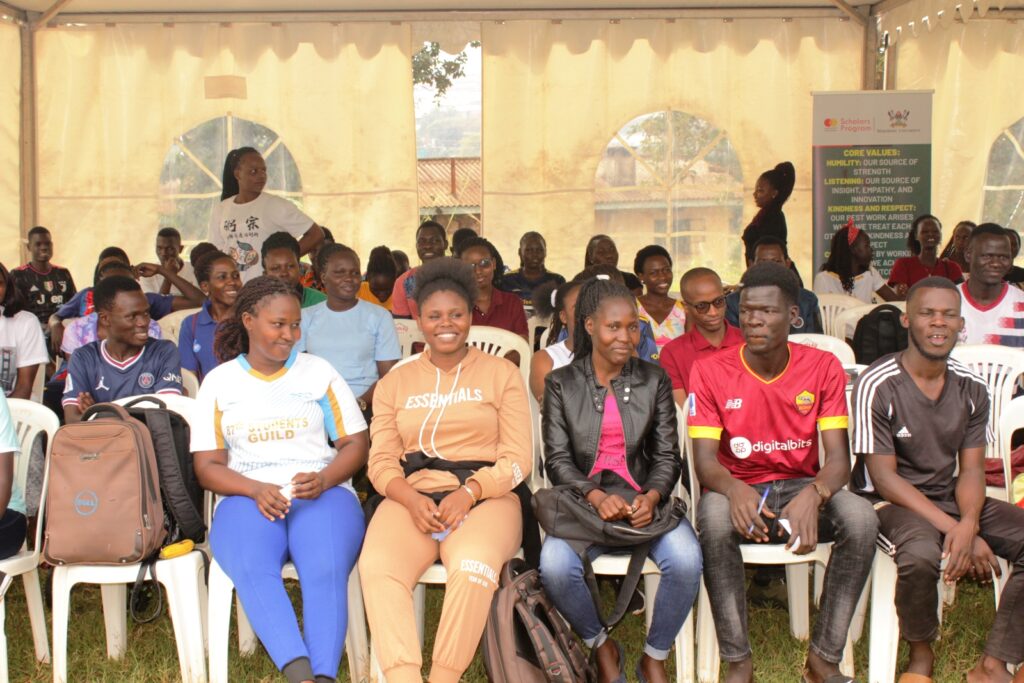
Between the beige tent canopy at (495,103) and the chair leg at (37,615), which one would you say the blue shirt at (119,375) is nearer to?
the chair leg at (37,615)

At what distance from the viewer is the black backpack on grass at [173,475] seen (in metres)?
3.38

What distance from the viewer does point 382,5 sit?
8758mm

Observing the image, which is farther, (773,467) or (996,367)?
(996,367)

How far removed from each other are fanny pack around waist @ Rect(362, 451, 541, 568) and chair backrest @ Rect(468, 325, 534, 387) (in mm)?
1347

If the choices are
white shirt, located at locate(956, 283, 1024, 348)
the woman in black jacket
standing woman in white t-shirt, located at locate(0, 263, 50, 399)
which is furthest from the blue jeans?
standing woman in white t-shirt, located at locate(0, 263, 50, 399)

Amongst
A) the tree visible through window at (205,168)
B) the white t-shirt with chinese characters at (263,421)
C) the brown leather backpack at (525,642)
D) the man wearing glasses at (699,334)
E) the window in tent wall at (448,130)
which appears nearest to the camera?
the brown leather backpack at (525,642)

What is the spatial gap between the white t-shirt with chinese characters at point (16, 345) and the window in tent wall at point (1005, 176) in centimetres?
830

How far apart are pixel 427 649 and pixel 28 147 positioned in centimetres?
719

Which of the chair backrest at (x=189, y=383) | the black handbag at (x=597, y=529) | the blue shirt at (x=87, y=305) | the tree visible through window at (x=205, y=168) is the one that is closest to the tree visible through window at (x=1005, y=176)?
the tree visible through window at (x=205, y=168)

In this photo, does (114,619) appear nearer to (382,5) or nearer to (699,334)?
(699,334)

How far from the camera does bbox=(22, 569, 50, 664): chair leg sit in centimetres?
351

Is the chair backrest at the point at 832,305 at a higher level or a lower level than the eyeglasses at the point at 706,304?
lower

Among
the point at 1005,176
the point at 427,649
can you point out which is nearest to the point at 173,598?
the point at 427,649

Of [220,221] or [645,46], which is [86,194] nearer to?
[220,221]
